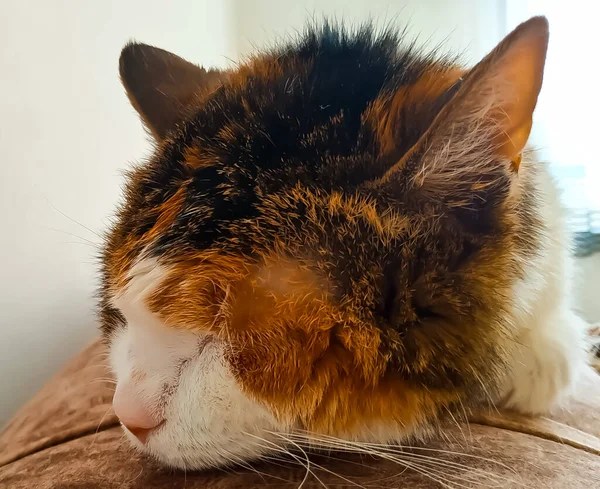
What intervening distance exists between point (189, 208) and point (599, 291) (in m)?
1.91

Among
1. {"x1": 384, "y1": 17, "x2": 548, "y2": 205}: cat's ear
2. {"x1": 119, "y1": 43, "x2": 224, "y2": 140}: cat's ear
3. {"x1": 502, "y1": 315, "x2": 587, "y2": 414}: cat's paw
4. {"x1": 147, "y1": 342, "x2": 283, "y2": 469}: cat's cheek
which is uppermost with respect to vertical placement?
{"x1": 119, "y1": 43, "x2": 224, "y2": 140}: cat's ear

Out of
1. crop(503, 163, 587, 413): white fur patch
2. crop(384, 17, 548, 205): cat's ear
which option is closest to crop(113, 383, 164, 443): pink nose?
crop(384, 17, 548, 205): cat's ear

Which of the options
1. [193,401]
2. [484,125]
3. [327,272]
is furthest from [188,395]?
[484,125]

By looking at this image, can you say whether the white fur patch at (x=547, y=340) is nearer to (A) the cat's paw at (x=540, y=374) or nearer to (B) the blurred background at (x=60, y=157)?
(A) the cat's paw at (x=540, y=374)

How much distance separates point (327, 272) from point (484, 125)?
0.61 feet

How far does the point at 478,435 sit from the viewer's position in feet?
1.77

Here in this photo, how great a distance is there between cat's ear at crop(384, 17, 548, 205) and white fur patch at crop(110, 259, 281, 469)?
226 mm

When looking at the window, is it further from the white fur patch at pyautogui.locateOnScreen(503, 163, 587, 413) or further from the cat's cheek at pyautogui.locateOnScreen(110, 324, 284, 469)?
the cat's cheek at pyautogui.locateOnScreen(110, 324, 284, 469)

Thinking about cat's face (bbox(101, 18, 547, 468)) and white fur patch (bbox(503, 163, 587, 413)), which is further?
white fur patch (bbox(503, 163, 587, 413))

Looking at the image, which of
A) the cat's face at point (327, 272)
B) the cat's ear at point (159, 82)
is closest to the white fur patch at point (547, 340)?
the cat's face at point (327, 272)

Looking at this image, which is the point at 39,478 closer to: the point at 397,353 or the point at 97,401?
the point at 97,401

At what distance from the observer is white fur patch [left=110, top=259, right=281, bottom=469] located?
16.7 inches

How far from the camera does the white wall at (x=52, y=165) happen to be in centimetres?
88

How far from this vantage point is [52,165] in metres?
0.99
